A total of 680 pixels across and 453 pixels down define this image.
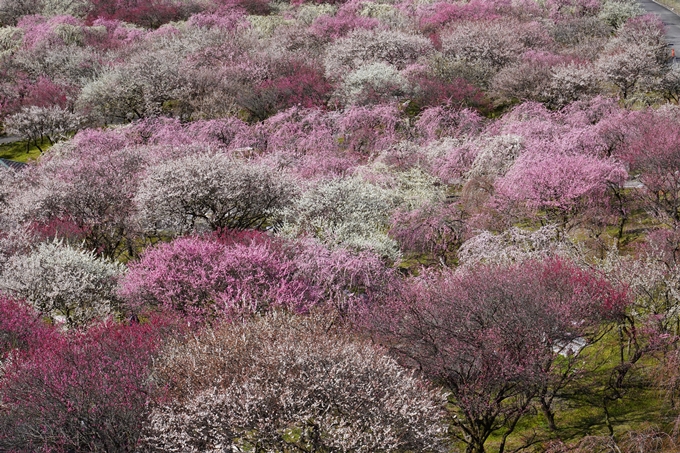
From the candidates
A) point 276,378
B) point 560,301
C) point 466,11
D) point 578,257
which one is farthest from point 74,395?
point 466,11

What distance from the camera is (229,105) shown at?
4053 centimetres

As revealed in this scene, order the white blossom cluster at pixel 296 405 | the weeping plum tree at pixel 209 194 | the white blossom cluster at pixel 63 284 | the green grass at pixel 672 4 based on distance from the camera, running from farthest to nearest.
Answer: the green grass at pixel 672 4
the weeping plum tree at pixel 209 194
the white blossom cluster at pixel 63 284
the white blossom cluster at pixel 296 405

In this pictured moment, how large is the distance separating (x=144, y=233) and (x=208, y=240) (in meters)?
6.84

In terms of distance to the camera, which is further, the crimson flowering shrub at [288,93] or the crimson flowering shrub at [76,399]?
the crimson flowering shrub at [288,93]

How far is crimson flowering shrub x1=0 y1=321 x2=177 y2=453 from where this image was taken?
12352 millimetres

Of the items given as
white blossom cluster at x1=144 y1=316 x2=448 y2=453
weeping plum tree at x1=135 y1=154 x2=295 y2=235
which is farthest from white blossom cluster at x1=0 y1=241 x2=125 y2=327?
white blossom cluster at x1=144 y1=316 x2=448 y2=453

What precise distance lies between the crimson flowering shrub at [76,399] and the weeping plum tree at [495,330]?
5.74m

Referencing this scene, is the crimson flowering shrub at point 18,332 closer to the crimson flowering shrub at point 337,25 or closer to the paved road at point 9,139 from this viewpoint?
the paved road at point 9,139

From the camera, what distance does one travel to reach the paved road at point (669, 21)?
55.9 m

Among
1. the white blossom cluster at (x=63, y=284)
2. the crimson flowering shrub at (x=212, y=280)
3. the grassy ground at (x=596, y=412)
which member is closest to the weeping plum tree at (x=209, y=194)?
the white blossom cluster at (x=63, y=284)

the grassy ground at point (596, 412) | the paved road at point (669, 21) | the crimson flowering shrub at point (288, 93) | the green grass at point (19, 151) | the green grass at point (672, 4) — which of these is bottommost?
the green grass at point (19, 151)

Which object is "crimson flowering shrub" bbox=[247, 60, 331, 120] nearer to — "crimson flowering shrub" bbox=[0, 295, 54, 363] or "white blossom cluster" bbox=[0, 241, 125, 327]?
"white blossom cluster" bbox=[0, 241, 125, 327]

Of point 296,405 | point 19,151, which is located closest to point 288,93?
point 19,151

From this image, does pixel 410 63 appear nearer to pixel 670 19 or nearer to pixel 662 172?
pixel 662 172
